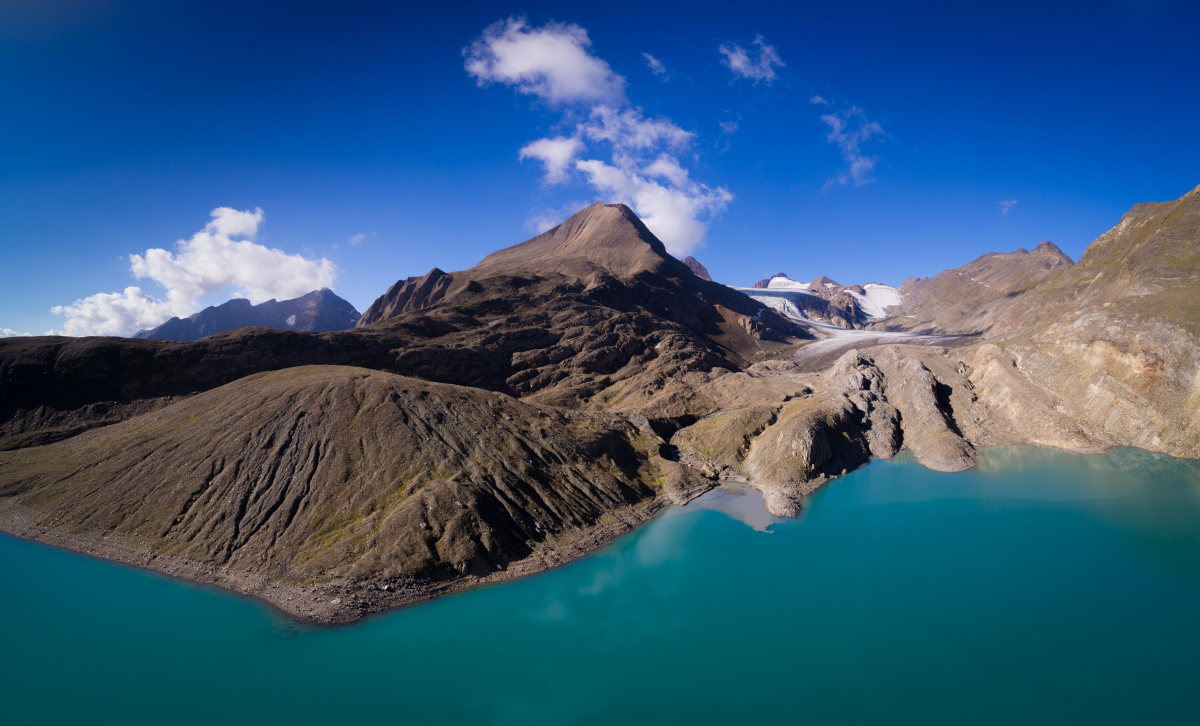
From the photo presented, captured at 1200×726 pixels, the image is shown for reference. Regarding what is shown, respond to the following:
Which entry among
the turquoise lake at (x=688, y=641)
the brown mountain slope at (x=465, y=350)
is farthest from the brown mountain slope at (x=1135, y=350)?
the brown mountain slope at (x=465, y=350)

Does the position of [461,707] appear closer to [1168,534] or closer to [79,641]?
[79,641]

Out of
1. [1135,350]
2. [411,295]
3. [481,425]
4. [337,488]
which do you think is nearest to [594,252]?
[411,295]

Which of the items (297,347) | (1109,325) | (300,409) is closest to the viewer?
(300,409)

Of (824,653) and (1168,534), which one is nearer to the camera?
(824,653)

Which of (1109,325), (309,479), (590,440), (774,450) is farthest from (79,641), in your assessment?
(1109,325)

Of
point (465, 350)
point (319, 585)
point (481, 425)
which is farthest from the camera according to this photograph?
point (465, 350)

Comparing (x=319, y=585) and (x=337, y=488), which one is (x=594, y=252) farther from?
(x=319, y=585)
